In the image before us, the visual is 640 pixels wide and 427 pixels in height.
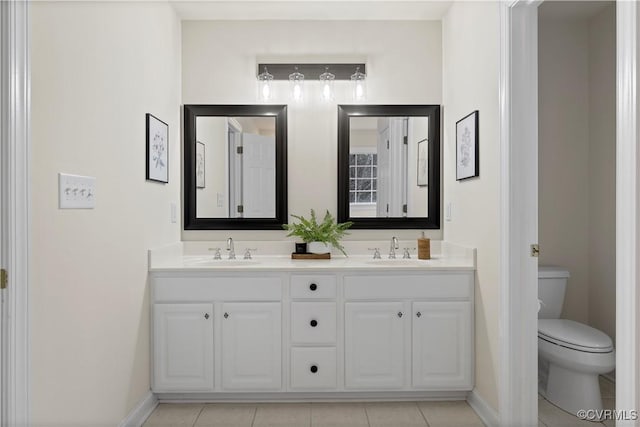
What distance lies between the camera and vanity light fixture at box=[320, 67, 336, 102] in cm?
289

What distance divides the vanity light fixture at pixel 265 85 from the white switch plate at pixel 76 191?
1.47 meters

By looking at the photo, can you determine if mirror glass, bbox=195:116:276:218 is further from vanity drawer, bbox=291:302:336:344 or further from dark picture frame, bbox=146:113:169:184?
vanity drawer, bbox=291:302:336:344

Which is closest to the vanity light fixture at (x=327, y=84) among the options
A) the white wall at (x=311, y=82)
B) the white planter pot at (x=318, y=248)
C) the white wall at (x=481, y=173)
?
the white wall at (x=311, y=82)

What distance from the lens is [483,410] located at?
7.30 ft

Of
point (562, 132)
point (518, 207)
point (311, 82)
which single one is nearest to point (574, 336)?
point (518, 207)

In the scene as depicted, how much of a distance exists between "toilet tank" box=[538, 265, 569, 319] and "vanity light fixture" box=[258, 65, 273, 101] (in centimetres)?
219

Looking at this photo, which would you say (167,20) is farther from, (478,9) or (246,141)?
(478,9)

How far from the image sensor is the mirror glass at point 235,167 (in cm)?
293

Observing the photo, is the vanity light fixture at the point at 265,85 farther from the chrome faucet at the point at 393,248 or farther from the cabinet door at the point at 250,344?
the cabinet door at the point at 250,344

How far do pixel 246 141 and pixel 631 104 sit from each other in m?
2.27

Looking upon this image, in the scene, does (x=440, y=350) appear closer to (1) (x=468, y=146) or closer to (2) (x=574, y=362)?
(2) (x=574, y=362)

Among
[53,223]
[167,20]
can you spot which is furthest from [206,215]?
[53,223]

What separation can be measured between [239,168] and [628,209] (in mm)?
2289

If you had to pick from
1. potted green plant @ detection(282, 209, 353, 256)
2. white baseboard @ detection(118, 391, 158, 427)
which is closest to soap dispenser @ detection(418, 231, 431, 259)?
potted green plant @ detection(282, 209, 353, 256)
